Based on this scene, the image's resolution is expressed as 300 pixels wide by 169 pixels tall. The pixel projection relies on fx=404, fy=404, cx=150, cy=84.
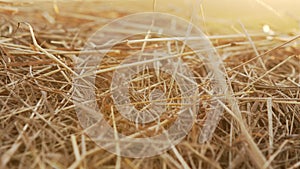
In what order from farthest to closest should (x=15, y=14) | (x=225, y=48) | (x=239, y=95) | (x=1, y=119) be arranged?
(x=15, y=14), (x=225, y=48), (x=239, y=95), (x=1, y=119)

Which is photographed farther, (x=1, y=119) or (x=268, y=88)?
(x=268, y=88)

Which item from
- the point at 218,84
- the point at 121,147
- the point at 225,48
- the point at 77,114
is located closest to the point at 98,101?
the point at 77,114

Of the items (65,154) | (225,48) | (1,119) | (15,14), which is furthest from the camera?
(15,14)

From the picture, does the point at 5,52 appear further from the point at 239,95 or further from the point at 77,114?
the point at 239,95

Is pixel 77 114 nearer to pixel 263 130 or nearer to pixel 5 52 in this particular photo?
pixel 5 52

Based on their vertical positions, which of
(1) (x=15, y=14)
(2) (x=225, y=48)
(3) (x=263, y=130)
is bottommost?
(3) (x=263, y=130)

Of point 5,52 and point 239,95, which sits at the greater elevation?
point 5,52

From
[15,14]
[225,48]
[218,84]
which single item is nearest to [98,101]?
[218,84]
